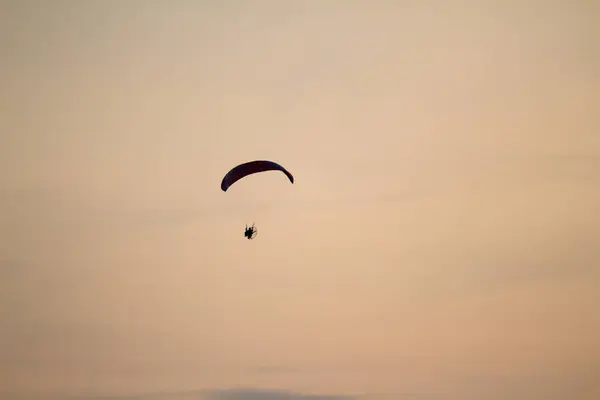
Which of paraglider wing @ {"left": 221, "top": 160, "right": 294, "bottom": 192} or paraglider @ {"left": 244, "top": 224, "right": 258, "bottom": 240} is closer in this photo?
paraglider wing @ {"left": 221, "top": 160, "right": 294, "bottom": 192}

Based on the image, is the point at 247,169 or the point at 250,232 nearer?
the point at 247,169

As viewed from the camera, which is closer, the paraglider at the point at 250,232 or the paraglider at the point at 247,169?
the paraglider at the point at 247,169

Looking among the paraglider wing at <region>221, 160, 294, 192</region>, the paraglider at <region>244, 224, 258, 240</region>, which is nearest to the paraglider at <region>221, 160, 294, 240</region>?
the paraglider wing at <region>221, 160, 294, 192</region>

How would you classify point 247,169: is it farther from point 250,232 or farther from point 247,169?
point 250,232

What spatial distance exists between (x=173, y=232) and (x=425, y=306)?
730cm

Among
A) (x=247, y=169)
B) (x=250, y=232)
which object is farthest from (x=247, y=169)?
(x=250, y=232)

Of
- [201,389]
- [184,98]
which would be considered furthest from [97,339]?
[184,98]

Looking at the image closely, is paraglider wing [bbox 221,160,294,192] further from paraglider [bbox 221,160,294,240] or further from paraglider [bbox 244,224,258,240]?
paraglider [bbox 244,224,258,240]

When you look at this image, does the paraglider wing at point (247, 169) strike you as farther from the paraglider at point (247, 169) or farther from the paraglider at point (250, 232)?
the paraglider at point (250, 232)

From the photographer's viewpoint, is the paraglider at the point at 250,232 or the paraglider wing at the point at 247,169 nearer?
the paraglider wing at the point at 247,169

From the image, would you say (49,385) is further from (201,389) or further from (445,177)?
(445,177)

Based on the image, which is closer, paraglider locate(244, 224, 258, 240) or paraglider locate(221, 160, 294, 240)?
paraglider locate(221, 160, 294, 240)

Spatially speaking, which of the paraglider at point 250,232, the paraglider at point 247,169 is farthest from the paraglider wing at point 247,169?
the paraglider at point 250,232

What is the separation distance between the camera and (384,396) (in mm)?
17891
